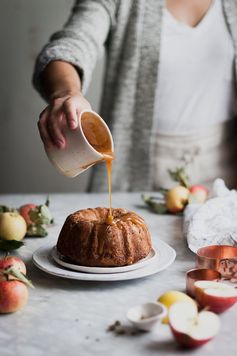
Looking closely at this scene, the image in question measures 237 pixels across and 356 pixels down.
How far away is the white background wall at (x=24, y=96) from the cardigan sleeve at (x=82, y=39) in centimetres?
114

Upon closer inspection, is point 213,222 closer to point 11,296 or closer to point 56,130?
point 56,130

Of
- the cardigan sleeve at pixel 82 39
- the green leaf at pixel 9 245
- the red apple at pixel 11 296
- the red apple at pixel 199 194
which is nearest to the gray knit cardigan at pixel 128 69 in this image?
the cardigan sleeve at pixel 82 39

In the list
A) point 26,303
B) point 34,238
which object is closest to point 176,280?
point 26,303

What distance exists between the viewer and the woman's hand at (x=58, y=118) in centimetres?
125

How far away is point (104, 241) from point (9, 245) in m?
0.26

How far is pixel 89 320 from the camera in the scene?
1010 millimetres

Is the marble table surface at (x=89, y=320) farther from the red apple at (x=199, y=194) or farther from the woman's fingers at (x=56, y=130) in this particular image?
the red apple at (x=199, y=194)

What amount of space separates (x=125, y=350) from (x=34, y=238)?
0.65m

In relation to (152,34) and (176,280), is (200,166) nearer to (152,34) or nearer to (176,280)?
(152,34)

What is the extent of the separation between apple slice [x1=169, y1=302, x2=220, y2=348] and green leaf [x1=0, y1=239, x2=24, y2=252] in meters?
0.49

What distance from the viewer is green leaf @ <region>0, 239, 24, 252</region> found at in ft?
4.40

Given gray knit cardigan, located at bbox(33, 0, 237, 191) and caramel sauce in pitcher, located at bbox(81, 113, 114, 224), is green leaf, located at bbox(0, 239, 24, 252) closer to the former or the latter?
caramel sauce in pitcher, located at bbox(81, 113, 114, 224)

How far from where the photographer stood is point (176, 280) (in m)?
1.21

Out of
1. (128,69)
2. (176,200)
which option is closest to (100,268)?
(176,200)
